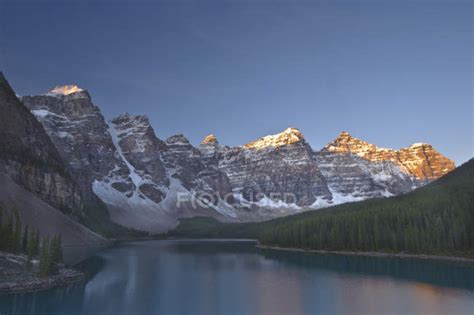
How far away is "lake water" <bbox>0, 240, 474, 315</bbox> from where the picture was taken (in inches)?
1996

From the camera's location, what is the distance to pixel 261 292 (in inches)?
2520

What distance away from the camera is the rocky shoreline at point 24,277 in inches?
2271

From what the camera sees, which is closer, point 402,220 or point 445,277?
point 445,277

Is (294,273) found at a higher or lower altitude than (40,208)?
lower

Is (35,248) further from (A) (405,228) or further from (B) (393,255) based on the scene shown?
(A) (405,228)

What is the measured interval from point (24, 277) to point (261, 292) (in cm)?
3422

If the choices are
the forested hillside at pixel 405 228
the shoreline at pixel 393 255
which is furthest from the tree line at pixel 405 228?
the shoreline at pixel 393 255

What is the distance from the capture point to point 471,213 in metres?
114

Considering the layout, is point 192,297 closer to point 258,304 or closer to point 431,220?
→ point 258,304

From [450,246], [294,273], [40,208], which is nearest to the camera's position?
[294,273]

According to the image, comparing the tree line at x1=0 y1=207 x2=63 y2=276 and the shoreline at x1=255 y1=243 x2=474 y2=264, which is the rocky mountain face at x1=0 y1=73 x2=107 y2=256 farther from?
the shoreline at x1=255 y1=243 x2=474 y2=264

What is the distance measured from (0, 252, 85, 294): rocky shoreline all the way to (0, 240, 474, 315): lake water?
225 cm

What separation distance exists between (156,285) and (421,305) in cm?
3976

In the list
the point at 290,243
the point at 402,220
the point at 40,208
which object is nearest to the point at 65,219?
the point at 40,208
